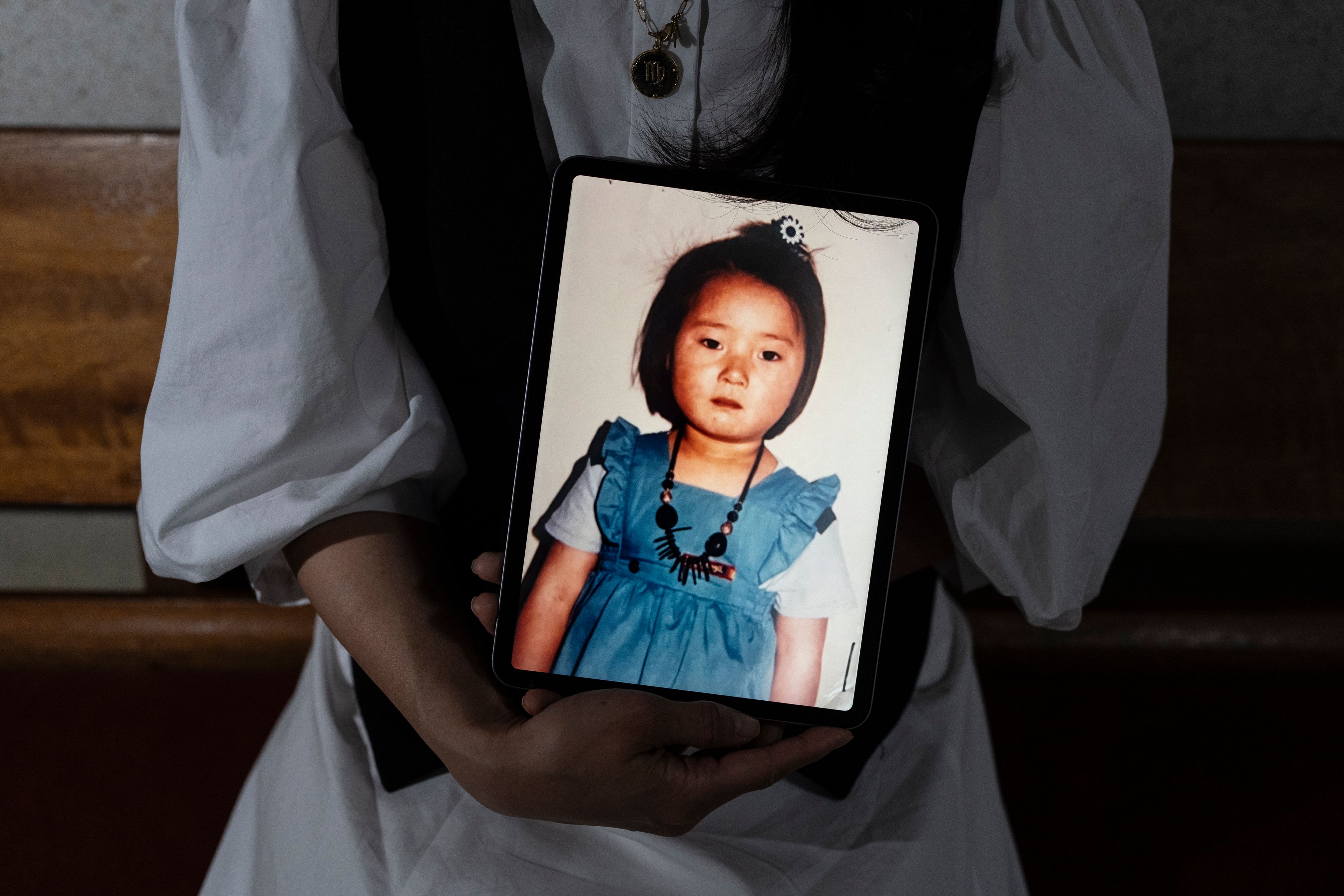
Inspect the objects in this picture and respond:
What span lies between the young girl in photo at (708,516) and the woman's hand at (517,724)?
0.08 ft

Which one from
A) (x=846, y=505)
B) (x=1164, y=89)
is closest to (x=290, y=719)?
(x=846, y=505)

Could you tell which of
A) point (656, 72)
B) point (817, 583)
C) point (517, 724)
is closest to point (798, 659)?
point (817, 583)

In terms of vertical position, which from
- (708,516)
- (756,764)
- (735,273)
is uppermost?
(735,273)

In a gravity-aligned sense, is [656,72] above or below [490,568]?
above

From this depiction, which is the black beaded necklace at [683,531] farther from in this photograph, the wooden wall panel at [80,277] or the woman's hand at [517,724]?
the wooden wall panel at [80,277]

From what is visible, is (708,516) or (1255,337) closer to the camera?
(708,516)

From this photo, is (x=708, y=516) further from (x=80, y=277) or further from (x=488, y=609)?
(x=80, y=277)

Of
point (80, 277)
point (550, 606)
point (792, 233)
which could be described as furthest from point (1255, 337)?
point (80, 277)

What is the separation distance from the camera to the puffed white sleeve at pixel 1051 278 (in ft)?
1.28

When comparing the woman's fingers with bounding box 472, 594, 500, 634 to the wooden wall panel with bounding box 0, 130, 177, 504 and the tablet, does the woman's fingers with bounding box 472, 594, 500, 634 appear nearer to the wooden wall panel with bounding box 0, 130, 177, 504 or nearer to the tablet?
the tablet

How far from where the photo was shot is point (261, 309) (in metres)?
0.39

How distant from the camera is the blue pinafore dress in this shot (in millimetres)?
379

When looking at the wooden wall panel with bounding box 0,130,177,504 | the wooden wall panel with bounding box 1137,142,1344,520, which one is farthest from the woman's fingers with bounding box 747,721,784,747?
the wooden wall panel with bounding box 0,130,177,504

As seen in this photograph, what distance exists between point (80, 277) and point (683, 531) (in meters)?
0.66
